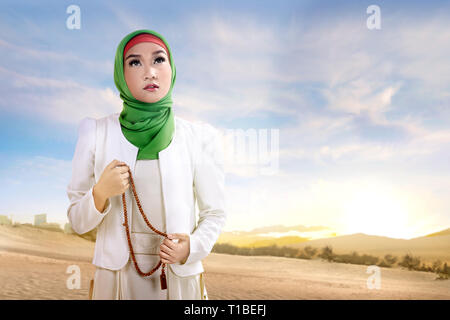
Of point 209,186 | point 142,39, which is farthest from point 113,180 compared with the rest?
point 142,39

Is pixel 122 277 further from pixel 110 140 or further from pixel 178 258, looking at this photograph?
pixel 110 140

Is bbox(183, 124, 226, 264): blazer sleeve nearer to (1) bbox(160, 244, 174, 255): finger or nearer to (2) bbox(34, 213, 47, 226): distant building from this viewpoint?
(1) bbox(160, 244, 174, 255): finger

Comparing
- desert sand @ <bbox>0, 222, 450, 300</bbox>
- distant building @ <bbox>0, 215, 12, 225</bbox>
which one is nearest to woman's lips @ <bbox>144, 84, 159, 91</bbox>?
desert sand @ <bbox>0, 222, 450, 300</bbox>

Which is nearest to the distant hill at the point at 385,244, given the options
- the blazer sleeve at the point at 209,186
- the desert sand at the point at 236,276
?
the desert sand at the point at 236,276

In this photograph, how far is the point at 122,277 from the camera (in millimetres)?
1610

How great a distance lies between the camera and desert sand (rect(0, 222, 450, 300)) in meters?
4.63

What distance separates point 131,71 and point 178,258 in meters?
0.81

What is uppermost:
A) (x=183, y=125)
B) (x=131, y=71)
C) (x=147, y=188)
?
(x=131, y=71)

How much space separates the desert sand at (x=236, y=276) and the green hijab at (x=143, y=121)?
3073 mm

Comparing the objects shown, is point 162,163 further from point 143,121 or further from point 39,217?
point 39,217

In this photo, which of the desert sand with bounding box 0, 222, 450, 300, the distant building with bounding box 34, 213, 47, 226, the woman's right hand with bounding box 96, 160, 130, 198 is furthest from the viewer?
the distant building with bounding box 34, 213, 47, 226

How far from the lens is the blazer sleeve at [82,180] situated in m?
1.59
